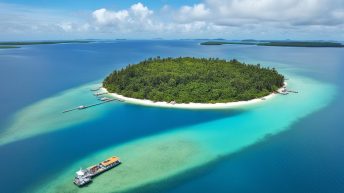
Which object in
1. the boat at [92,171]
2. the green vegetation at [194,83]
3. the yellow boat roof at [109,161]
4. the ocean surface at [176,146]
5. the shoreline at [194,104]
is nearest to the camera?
the boat at [92,171]

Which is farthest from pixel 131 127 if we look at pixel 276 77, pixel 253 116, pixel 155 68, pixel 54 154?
pixel 276 77

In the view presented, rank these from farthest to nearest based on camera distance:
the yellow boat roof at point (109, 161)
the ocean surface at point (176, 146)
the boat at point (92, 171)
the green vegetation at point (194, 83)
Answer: the green vegetation at point (194, 83) < the yellow boat roof at point (109, 161) < the ocean surface at point (176, 146) < the boat at point (92, 171)

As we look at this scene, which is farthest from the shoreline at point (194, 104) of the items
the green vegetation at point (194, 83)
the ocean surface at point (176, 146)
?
the ocean surface at point (176, 146)

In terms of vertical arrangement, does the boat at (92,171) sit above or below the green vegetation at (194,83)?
below

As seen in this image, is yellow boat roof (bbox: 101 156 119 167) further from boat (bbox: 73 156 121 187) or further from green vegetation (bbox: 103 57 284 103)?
green vegetation (bbox: 103 57 284 103)

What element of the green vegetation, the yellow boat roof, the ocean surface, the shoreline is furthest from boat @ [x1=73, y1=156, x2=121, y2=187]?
the green vegetation

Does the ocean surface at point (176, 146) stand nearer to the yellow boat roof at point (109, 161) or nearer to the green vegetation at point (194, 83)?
the yellow boat roof at point (109, 161)
